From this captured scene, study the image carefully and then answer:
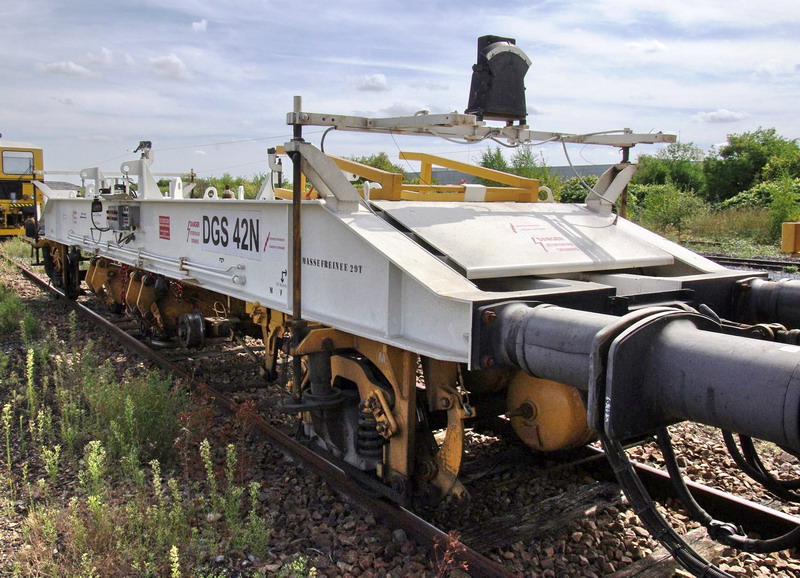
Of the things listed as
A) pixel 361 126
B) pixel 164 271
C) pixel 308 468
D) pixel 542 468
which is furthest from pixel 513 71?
pixel 164 271

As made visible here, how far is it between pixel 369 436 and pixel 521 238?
1510 millimetres

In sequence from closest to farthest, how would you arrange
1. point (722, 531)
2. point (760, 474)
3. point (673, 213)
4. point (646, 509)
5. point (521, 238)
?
point (646, 509), point (722, 531), point (760, 474), point (521, 238), point (673, 213)

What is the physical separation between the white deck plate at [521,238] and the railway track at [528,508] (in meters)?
1.43

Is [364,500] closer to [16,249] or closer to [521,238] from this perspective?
[521,238]

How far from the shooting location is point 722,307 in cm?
409

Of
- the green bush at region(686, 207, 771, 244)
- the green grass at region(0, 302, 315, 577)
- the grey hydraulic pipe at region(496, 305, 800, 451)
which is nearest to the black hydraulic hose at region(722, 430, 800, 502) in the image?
the grey hydraulic pipe at region(496, 305, 800, 451)

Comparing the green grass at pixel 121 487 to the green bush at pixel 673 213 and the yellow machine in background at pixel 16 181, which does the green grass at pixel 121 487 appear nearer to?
the yellow machine in background at pixel 16 181

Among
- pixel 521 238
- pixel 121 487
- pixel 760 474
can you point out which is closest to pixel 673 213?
pixel 521 238

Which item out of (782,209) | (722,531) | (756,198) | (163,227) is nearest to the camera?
(722,531)

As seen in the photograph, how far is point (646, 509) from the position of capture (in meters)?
2.47

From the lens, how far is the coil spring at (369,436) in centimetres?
388

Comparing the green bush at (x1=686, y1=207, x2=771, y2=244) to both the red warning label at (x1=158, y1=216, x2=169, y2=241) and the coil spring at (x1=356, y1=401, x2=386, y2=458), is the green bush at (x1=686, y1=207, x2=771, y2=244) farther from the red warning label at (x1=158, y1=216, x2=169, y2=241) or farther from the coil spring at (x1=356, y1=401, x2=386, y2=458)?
the coil spring at (x1=356, y1=401, x2=386, y2=458)

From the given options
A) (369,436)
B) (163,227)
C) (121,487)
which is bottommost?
(121,487)

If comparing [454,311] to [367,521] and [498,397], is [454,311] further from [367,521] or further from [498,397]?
[367,521]
